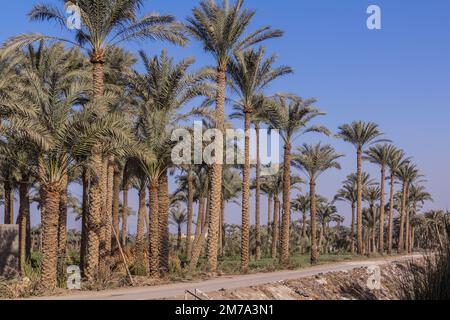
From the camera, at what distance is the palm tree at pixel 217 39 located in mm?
25812

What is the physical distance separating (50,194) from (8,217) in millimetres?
17287

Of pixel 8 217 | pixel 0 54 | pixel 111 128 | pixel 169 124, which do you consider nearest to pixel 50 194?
pixel 111 128

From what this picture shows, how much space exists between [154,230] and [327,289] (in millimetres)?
7490

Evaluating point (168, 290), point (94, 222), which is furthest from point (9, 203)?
point (168, 290)

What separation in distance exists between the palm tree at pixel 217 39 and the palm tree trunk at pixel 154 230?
273cm

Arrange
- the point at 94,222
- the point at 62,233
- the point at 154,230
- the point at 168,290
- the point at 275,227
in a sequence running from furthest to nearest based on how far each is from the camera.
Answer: the point at 275,227 < the point at 62,233 < the point at 154,230 < the point at 94,222 < the point at 168,290

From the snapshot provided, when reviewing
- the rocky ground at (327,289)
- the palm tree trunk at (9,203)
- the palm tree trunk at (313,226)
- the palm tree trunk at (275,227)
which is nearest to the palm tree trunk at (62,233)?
the rocky ground at (327,289)

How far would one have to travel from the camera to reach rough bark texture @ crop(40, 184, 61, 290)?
1767 cm

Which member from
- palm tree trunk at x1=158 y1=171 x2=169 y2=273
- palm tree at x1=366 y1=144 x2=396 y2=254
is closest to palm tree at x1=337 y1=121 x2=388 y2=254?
palm tree at x1=366 y1=144 x2=396 y2=254

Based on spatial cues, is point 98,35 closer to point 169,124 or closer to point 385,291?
point 169,124

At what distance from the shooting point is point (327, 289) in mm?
21219

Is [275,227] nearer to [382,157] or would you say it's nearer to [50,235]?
[382,157]
